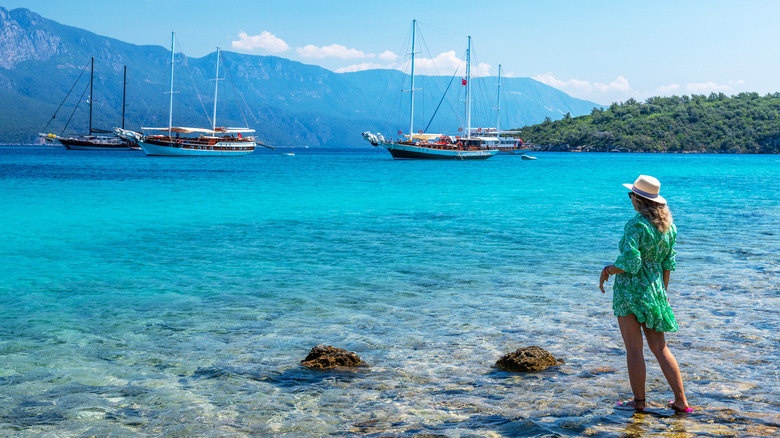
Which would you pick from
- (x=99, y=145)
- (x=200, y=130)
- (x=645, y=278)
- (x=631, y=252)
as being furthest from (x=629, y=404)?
(x=99, y=145)

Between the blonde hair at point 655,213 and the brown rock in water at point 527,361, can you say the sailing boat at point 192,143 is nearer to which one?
the brown rock in water at point 527,361

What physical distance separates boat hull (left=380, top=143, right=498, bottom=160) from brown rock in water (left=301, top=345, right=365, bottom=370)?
3696 inches

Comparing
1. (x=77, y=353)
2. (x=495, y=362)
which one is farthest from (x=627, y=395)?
(x=77, y=353)

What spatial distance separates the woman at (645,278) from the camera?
16.2 ft

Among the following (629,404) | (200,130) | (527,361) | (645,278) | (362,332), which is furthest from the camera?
(200,130)

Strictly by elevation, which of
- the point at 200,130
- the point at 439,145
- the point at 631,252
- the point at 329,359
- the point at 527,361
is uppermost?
the point at 200,130

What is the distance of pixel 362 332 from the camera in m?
8.66

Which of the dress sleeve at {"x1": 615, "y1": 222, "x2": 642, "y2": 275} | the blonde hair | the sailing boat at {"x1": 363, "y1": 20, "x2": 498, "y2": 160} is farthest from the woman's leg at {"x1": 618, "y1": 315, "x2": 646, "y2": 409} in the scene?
the sailing boat at {"x1": 363, "y1": 20, "x2": 498, "y2": 160}

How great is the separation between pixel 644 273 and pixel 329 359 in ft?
11.2

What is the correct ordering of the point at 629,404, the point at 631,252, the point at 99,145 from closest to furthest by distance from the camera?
1. the point at 631,252
2. the point at 629,404
3. the point at 99,145

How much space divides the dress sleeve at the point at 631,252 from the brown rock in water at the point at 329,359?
3.22m

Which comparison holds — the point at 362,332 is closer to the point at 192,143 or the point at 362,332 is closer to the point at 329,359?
the point at 329,359

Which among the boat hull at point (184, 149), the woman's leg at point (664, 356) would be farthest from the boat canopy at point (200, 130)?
the woman's leg at point (664, 356)

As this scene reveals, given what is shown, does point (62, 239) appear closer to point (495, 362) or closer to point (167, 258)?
point (167, 258)
